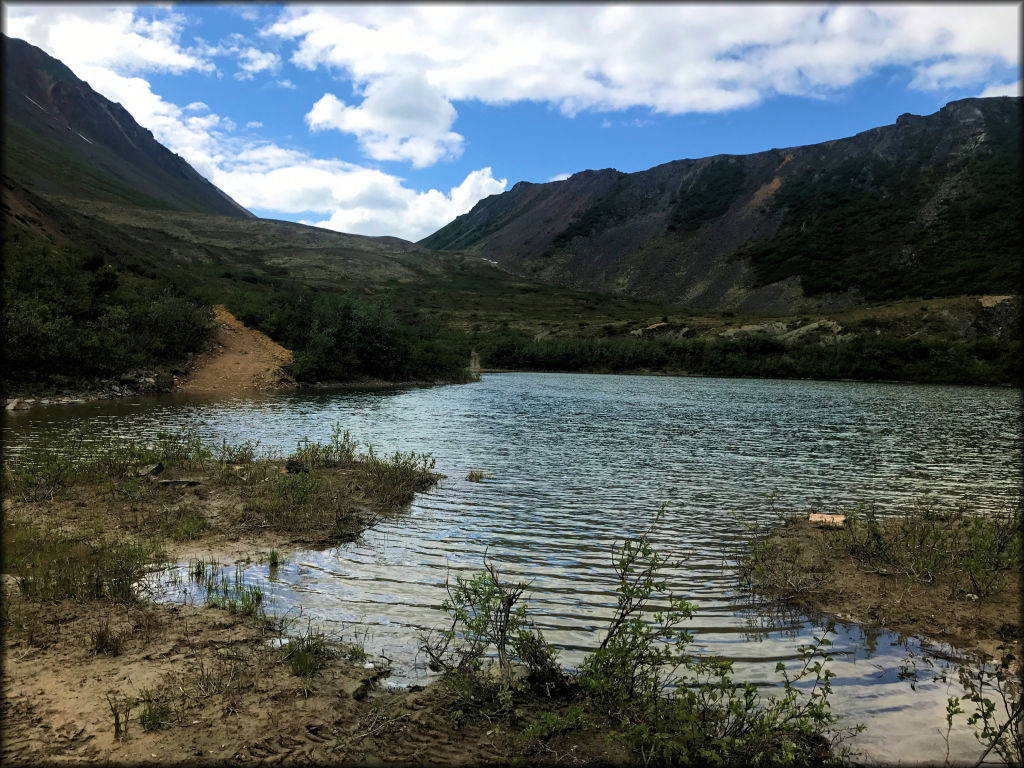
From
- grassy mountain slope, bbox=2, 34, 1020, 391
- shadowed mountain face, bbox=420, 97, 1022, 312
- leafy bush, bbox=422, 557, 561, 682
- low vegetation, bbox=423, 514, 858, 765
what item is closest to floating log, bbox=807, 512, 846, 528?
low vegetation, bbox=423, 514, 858, 765

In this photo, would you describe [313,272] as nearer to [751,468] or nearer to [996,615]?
[751,468]

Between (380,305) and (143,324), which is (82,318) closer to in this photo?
(143,324)

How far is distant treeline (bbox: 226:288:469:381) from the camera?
47.3 meters

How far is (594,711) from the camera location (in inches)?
217

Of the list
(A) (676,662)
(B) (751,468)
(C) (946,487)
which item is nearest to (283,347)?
(B) (751,468)

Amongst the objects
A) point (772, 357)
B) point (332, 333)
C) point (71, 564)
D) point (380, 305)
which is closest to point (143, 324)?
point (332, 333)

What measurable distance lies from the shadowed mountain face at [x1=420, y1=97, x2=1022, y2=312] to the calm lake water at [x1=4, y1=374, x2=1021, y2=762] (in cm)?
9396

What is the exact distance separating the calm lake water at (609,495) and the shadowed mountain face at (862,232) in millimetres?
93962

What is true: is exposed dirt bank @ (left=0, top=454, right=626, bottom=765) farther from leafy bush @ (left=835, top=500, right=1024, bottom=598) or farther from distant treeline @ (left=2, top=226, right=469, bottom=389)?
distant treeline @ (left=2, top=226, right=469, bottom=389)

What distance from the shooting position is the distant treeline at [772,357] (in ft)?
219

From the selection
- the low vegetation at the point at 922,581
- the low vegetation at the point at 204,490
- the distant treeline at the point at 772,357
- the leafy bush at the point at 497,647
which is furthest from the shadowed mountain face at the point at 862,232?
the leafy bush at the point at 497,647

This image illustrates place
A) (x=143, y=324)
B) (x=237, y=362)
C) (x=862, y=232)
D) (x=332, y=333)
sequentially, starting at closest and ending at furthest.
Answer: (x=143, y=324) → (x=237, y=362) → (x=332, y=333) → (x=862, y=232)

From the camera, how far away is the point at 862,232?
Result: 502ft

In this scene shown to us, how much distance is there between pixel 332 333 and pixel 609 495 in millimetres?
38246
